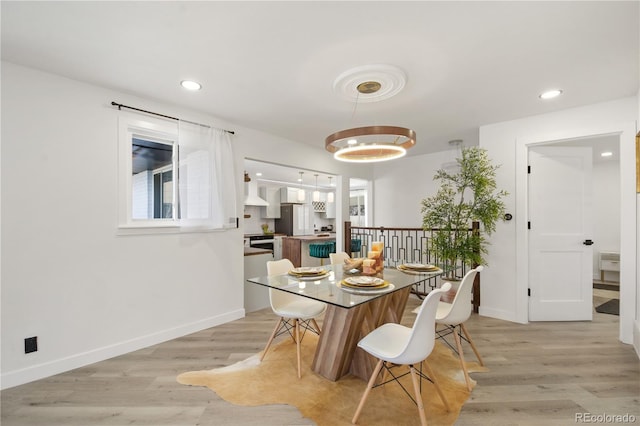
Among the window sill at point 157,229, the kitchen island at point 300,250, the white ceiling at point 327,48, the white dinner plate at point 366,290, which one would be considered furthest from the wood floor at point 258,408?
the kitchen island at point 300,250

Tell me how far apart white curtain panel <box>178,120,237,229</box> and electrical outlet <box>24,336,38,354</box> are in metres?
1.39

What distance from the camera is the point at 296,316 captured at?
2.34 m

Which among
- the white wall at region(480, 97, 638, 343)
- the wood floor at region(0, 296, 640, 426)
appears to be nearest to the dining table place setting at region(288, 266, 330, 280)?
the wood floor at region(0, 296, 640, 426)

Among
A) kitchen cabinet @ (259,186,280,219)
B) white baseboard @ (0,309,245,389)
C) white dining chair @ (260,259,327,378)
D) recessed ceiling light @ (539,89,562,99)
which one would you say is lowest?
white baseboard @ (0,309,245,389)

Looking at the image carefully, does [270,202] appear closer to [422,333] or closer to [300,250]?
[300,250]

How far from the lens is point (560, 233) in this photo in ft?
11.2

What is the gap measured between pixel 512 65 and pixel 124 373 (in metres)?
3.92

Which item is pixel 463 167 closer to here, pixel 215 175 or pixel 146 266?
pixel 215 175

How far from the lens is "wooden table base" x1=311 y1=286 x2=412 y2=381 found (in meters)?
2.12

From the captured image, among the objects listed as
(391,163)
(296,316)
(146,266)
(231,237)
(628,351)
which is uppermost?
(391,163)

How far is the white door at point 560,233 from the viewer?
133 inches

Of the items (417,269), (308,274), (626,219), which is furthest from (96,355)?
(626,219)

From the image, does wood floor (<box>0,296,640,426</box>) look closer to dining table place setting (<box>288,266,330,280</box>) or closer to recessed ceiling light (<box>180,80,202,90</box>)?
dining table place setting (<box>288,266,330,280</box>)

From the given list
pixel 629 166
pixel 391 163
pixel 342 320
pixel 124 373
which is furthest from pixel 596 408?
pixel 391 163
